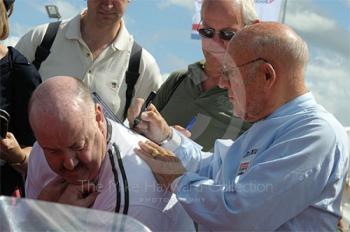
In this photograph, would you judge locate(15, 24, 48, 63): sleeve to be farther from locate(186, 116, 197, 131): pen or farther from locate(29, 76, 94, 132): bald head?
locate(29, 76, 94, 132): bald head

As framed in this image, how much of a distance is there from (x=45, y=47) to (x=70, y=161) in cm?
139

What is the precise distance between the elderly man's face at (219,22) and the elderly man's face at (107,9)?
0.56 metres

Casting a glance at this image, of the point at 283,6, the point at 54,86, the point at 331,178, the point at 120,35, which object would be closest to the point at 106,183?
the point at 54,86

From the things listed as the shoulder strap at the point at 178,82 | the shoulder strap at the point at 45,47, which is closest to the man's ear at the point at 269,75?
the shoulder strap at the point at 178,82

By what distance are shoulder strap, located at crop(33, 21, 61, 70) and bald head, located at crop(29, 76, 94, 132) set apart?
1.21m

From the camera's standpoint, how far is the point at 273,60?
2.30 metres

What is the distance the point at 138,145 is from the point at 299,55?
0.76 m

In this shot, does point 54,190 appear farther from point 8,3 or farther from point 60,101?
point 8,3

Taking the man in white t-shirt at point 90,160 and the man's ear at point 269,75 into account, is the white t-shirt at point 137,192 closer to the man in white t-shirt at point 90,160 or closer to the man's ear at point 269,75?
the man in white t-shirt at point 90,160

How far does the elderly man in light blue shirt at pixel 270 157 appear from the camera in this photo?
2.11 metres

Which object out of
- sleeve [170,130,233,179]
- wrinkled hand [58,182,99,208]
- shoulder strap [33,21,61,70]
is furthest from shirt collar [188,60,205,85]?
wrinkled hand [58,182,99,208]

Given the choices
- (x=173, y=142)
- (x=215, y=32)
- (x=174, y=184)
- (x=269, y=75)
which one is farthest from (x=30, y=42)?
(x=269, y=75)

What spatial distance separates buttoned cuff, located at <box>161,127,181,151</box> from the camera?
2.77m

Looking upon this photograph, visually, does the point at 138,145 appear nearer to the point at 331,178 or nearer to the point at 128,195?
the point at 128,195
